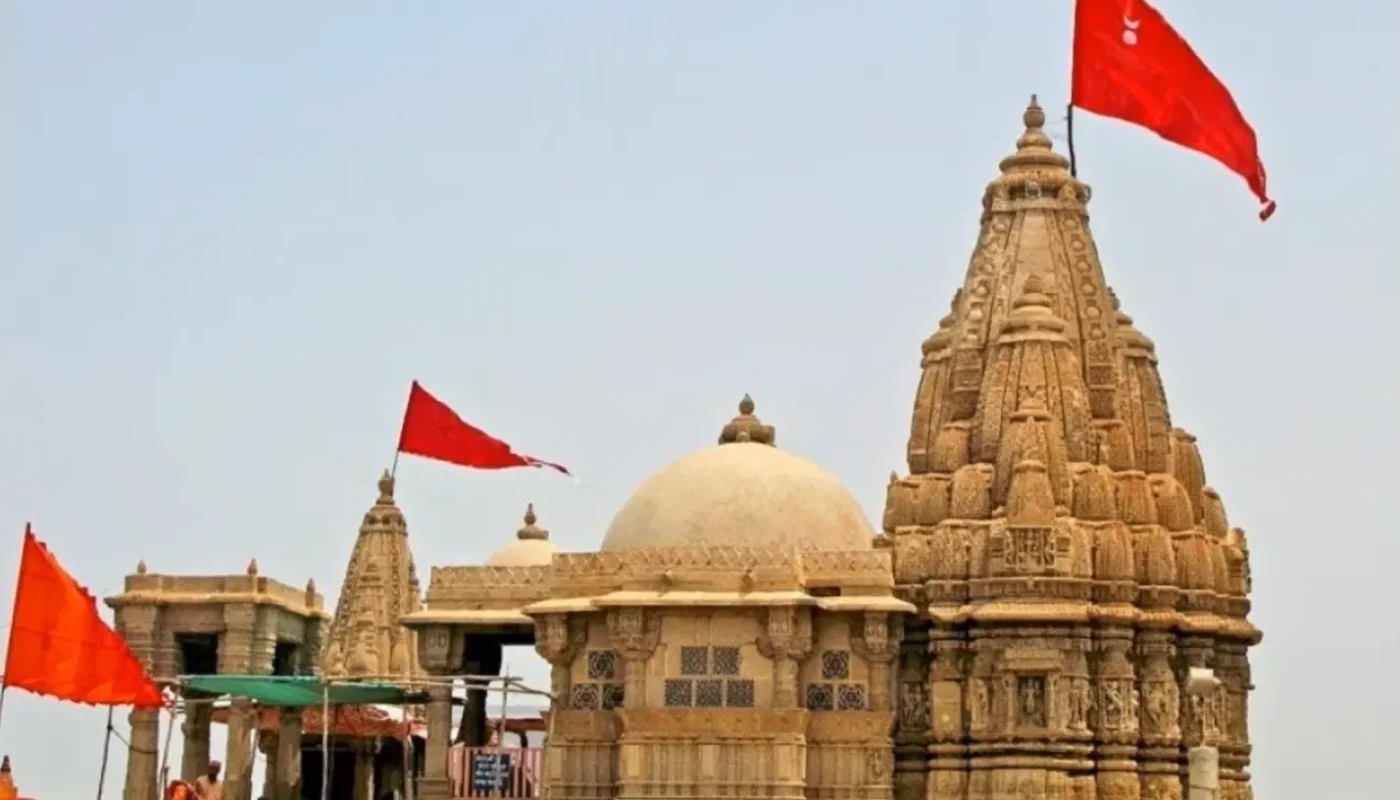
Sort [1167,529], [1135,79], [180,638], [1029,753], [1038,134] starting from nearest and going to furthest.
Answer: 1. [1135,79]
2. [1029,753]
3. [1167,529]
4. [1038,134]
5. [180,638]

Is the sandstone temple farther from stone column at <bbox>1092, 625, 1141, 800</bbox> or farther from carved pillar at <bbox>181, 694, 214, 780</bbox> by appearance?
carved pillar at <bbox>181, 694, 214, 780</bbox>

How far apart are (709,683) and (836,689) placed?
1.86 m

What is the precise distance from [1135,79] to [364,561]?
94.2 feet

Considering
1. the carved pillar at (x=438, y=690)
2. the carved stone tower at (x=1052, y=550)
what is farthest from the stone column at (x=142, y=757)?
the carved stone tower at (x=1052, y=550)

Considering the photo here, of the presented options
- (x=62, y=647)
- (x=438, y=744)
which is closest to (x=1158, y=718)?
(x=438, y=744)

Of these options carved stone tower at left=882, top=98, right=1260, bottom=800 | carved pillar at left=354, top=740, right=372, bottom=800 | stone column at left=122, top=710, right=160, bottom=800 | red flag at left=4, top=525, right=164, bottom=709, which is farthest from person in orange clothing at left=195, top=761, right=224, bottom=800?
carved pillar at left=354, top=740, right=372, bottom=800

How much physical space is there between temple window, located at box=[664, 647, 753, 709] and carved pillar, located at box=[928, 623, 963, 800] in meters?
3.16

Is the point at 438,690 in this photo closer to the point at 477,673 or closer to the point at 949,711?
the point at 477,673

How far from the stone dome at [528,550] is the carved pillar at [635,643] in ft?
40.0

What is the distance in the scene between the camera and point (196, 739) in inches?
1962

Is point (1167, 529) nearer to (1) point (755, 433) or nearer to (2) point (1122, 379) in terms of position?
(2) point (1122, 379)

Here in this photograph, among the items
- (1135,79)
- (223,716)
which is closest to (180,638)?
(223,716)

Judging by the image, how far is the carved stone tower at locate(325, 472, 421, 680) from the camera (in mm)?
56359

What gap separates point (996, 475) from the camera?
4222cm
